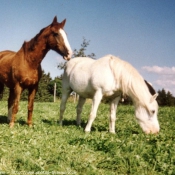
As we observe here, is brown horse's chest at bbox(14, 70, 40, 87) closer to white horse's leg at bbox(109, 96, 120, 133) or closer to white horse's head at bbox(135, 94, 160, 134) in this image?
white horse's leg at bbox(109, 96, 120, 133)

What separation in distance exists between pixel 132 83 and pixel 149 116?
35.4 inches

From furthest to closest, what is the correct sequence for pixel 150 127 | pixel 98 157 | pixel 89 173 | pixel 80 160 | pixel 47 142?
pixel 150 127, pixel 47 142, pixel 98 157, pixel 80 160, pixel 89 173

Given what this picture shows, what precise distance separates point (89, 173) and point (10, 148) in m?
1.63

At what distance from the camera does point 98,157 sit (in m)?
4.18

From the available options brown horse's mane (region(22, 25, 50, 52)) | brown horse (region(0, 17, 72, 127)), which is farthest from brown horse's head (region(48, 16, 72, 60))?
brown horse's mane (region(22, 25, 50, 52))

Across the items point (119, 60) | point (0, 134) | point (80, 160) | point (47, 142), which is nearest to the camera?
point (80, 160)

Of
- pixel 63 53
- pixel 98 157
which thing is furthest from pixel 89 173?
pixel 63 53

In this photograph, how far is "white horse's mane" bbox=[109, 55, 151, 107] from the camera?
6238 mm

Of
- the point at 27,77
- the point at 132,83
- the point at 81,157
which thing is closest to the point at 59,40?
the point at 27,77

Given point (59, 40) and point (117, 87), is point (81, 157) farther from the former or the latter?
point (59, 40)

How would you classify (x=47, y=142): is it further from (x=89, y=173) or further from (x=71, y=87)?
(x=71, y=87)

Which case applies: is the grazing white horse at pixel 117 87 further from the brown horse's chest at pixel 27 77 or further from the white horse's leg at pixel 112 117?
the brown horse's chest at pixel 27 77

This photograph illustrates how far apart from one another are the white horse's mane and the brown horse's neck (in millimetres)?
1839

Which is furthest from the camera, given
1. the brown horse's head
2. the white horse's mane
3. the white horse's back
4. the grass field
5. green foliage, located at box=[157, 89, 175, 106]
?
green foliage, located at box=[157, 89, 175, 106]
